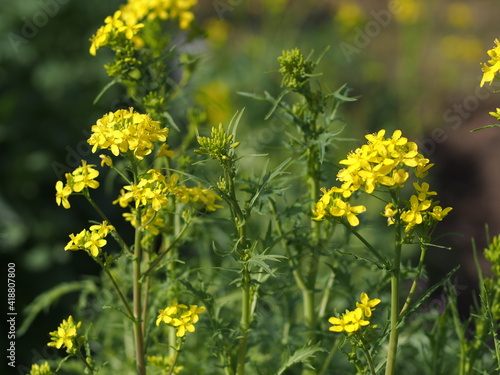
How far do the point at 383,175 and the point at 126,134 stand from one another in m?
0.61

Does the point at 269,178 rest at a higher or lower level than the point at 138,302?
higher

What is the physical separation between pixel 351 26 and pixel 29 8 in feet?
8.13

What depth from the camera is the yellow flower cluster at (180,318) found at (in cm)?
Result: 159

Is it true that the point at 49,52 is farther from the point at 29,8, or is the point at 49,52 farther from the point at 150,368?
the point at 150,368

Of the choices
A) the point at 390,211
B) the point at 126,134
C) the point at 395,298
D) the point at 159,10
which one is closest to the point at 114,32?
the point at 159,10

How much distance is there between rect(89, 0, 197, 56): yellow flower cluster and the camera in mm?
1900

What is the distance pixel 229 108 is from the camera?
4.36 m

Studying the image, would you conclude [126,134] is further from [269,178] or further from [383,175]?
[383,175]

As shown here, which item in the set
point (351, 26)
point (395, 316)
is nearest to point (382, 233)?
point (351, 26)

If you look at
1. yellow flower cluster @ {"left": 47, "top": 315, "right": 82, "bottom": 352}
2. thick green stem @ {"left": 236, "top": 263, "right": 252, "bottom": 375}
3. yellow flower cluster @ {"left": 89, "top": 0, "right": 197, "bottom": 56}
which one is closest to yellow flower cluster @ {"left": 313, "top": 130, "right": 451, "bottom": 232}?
thick green stem @ {"left": 236, "top": 263, "right": 252, "bottom": 375}

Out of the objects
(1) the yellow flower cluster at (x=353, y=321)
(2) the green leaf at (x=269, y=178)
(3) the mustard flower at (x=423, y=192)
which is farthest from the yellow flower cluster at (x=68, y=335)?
(3) the mustard flower at (x=423, y=192)

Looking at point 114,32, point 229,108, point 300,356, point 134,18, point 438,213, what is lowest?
point 300,356

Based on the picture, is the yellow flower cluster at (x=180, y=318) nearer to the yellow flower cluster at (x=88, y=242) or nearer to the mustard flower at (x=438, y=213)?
the yellow flower cluster at (x=88, y=242)

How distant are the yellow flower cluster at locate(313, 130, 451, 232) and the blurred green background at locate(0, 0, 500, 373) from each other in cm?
96
